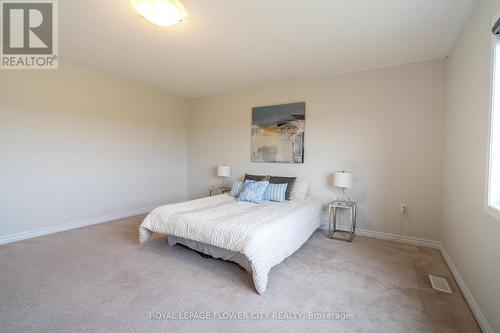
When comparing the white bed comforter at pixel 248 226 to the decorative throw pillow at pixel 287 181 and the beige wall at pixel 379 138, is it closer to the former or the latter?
the decorative throw pillow at pixel 287 181

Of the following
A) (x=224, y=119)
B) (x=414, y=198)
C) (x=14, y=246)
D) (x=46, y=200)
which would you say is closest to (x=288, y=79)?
(x=224, y=119)

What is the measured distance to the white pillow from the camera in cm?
373

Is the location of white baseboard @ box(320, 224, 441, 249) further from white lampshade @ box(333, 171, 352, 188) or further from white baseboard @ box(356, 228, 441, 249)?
white lampshade @ box(333, 171, 352, 188)

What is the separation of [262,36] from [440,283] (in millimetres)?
3074

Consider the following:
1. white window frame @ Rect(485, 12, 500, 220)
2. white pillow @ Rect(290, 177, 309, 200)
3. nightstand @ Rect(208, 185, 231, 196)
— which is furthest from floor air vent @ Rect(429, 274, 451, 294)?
nightstand @ Rect(208, 185, 231, 196)

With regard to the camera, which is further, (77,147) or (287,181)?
(287,181)

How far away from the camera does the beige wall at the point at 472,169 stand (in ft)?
5.28

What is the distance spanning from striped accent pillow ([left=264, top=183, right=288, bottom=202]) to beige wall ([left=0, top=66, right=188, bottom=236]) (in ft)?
8.38

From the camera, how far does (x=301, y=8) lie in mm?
2127

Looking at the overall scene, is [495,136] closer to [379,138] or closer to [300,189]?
[379,138]

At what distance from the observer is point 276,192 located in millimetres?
3584

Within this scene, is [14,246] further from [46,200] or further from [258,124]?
[258,124]

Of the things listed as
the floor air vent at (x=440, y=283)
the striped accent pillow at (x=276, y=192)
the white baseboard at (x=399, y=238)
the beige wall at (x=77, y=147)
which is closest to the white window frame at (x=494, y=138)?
the floor air vent at (x=440, y=283)

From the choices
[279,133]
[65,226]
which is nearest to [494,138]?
[279,133]
